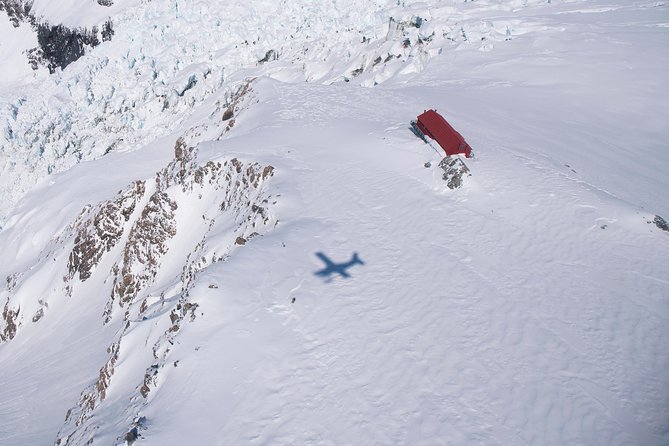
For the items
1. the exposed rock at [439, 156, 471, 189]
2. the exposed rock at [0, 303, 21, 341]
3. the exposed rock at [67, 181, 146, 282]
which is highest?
the exposed rock at [439, 156, 471, 189]

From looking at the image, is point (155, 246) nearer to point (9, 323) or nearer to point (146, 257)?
point (146, 257)

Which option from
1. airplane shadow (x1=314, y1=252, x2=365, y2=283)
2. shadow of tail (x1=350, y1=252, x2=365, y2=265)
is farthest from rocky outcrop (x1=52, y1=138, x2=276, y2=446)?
shadow of tail (x1=350, y1=252, x2=365, y2=265)

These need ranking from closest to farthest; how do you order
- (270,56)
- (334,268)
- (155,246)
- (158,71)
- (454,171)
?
(334,268) < (454,171) < (155,246) < (270,56) < (158,71)

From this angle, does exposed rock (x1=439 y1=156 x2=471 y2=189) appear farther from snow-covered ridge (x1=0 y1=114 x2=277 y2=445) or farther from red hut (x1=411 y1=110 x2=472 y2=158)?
snow-covered ridge (x1=0 y1=114 x2=277 y2=445)

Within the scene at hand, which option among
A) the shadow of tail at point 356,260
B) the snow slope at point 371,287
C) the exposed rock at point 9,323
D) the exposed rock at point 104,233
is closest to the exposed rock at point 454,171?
the snow slope at point 371,287

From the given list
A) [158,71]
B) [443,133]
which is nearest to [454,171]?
[443,133]

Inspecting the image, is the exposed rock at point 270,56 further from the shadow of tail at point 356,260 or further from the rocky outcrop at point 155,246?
the shadow of tail at point 356,260

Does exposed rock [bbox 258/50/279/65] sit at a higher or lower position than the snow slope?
higher
